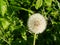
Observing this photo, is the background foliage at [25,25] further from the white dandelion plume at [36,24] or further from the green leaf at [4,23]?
the white dandelion plume at [36,24]

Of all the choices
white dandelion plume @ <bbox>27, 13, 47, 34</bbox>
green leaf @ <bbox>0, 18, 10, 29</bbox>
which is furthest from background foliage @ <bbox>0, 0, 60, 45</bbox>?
white dandelion plume @ <bbox>27, 13, 47, 34</bbox>

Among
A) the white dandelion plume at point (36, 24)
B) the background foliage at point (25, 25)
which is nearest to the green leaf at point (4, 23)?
the background foliage at point (25, 25)

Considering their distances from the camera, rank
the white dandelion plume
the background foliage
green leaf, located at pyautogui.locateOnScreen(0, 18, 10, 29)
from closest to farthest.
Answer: the white dandelion plume, green leaf, located at pyautogui.locateOnScreen(0, 18, 10, 29), the background foliage

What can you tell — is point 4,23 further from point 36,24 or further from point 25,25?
point 25,25

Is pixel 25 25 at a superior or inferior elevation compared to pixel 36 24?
inferior

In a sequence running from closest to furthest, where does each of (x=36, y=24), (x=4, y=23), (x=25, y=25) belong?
1. (x=36, y=24)
2. (x=4, y=23)
3. (x=25, y=25)

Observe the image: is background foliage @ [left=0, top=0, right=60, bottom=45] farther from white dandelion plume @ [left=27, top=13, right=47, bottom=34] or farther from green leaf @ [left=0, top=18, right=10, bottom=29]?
white dandelion plume @ [left=27, top=13, right=47, bottom=34]

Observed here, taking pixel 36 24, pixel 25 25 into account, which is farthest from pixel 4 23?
pixel 25 25

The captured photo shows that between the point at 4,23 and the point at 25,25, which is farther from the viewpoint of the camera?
the point at 25,25

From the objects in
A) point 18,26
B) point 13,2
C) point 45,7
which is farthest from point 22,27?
point 45,7
